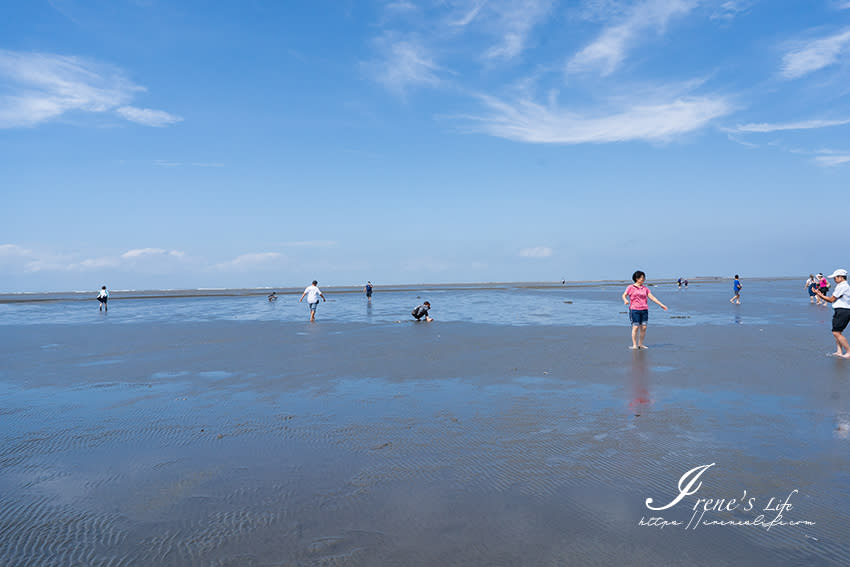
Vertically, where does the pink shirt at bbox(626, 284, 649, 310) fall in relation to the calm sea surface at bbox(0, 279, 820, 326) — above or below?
above

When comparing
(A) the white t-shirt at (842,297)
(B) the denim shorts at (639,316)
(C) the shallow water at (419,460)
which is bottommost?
(C) the shallow water at (419,460)

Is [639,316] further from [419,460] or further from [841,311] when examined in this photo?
[419,460]

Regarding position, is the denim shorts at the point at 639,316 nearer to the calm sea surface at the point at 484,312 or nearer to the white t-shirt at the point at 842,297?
the white t-shirt at the point at 842,297

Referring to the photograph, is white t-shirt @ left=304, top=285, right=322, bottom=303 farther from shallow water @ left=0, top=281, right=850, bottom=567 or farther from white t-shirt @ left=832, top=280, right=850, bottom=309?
white t-shirt @ left=832, top=280, right=850, bottom=309

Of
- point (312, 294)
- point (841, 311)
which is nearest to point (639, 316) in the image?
point (841, 311)

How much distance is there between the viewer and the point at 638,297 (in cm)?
1407

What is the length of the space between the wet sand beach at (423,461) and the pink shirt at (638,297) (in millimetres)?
2242

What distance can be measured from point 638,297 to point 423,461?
1063cm

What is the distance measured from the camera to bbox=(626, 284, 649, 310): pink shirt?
14.0 m

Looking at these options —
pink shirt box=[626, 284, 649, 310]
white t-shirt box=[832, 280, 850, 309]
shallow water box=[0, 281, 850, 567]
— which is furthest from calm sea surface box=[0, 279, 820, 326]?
A: shallow water box=[0, 281, 850, 567]

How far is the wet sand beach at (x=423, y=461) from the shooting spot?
379cm

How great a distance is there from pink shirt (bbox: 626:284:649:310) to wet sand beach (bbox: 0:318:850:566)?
2242mm

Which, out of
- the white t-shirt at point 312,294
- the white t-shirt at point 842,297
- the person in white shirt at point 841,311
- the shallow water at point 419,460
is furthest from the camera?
the white t-shirt at point 312,294

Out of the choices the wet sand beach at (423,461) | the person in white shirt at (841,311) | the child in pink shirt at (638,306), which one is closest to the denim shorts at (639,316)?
the child in pink shirt at (638,306)
